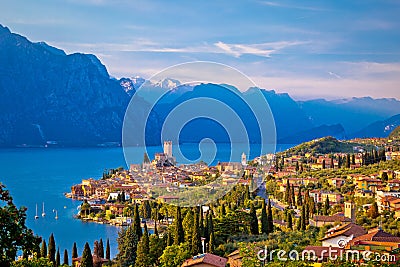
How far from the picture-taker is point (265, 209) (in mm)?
11031

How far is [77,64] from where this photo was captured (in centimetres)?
9462

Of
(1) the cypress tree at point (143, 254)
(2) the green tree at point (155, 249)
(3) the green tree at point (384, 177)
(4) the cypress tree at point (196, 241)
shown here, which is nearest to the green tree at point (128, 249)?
(2) the green tree at point (155, 249)

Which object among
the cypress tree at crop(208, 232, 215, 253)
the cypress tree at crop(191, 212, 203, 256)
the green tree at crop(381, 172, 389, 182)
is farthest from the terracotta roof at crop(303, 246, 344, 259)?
the green tree at crop(381, 172, 389, 182)

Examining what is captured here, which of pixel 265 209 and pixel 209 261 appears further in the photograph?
pixel 265 209

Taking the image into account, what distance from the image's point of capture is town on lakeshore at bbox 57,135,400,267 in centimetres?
675

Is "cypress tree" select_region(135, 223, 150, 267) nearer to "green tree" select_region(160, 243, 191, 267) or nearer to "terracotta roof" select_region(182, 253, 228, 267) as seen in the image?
"green tree" select_region(160, 243, 191, 267)

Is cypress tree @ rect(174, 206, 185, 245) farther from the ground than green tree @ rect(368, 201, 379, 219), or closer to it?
closer to it

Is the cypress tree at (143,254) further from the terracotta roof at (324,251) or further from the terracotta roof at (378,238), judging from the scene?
the terracotta roof at (378,238)

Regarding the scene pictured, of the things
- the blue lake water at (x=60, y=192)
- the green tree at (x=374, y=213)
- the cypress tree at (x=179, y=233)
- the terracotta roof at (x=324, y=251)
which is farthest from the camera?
the blue lake water at (x=60, y=192)

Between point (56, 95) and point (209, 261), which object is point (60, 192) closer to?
point (209, 261)

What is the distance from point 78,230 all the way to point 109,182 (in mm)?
10329

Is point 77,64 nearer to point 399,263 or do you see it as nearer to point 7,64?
point 7,64

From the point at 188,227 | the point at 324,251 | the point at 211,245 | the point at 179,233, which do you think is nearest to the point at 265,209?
the point at 188,227

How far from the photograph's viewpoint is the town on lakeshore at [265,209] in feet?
22.2
